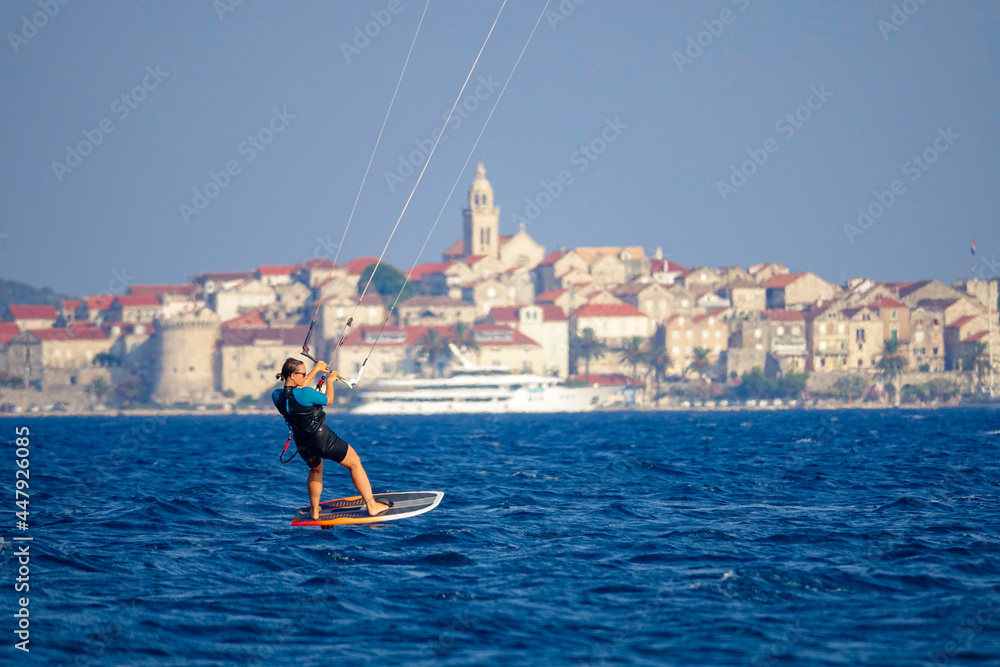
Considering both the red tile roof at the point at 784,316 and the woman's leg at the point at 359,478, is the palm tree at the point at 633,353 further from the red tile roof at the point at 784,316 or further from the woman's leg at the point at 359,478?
the woman's leg at the point at 359,478

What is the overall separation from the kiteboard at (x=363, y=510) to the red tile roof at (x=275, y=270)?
418 feet

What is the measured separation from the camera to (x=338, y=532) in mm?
13555

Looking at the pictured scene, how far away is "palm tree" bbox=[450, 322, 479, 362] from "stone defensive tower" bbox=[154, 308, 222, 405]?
2338 cm

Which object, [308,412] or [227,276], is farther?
[227,276]

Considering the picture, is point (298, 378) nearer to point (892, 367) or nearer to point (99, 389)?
point (99, 389)

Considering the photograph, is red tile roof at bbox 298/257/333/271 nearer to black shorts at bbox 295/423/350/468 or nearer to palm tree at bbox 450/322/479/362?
palm tree at bbox 450/322/479/362

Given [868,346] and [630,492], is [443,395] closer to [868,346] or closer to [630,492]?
[868,346]

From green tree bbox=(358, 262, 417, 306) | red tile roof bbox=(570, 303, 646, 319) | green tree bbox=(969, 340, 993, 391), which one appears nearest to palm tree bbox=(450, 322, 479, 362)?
red tile roof bbox=(570, 303, 646, 319)

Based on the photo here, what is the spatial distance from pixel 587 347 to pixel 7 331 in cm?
5986

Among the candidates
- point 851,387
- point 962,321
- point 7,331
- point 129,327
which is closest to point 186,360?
point 129,327

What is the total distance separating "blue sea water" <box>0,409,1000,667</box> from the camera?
8.44 meters

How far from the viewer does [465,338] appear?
371ft

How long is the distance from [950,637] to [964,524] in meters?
5.85

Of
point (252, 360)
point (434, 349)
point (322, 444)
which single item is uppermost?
point (434, 349)
